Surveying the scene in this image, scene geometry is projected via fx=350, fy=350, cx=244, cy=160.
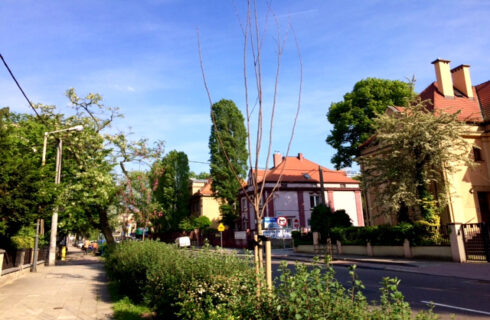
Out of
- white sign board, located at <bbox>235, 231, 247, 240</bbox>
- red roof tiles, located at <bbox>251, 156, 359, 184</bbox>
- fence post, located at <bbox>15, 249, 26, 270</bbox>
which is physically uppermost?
red roof tiles, located at <bbox>251, 156, 359, 184</bbox>

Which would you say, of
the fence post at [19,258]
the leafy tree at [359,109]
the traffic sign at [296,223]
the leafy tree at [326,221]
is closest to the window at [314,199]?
the traffic sign at [296,223]

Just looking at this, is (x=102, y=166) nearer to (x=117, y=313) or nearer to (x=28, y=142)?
(x=28, y=142)

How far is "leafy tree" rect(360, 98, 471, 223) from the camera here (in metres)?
19.9

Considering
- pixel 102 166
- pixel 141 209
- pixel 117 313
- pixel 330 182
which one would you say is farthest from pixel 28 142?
pixel 330 182

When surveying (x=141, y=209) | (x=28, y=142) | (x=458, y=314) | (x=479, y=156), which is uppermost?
(x=28, y=142)

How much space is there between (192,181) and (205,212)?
800 centimetres

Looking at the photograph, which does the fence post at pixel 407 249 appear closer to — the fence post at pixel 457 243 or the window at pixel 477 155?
the fence post at pixel 457 243

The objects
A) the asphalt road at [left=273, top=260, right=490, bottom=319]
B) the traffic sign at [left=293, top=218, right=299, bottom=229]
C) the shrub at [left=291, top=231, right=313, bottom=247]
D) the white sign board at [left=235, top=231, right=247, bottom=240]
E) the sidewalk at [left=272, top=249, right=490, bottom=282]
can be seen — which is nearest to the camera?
the asphalt road at [left=273, top=260, right=490, bottom=319]

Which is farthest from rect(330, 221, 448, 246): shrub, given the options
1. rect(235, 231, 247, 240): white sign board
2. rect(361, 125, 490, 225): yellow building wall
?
rect(235, 231, 247, 240): white sign board

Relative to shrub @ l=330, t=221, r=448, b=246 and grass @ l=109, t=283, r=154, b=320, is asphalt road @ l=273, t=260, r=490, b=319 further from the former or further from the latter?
shrub @ l=330, t=221, r=448, b=246

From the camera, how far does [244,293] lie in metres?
4.39

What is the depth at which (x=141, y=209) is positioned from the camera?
1842 cm

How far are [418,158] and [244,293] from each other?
19262 mm

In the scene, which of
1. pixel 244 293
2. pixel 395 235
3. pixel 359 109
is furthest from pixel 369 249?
pixel 244 293
